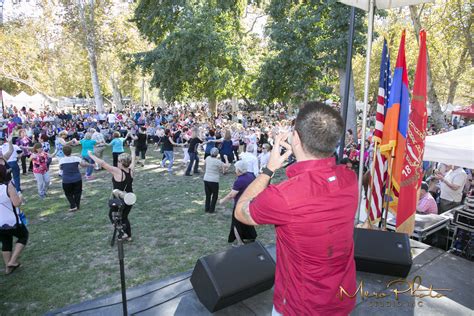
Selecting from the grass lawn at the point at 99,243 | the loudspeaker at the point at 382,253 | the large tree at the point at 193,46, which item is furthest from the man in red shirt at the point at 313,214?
the large tree at the point at 193,46

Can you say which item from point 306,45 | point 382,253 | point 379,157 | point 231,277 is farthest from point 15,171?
point 306,45

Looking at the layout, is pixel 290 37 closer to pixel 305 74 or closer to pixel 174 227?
pixel 305 74

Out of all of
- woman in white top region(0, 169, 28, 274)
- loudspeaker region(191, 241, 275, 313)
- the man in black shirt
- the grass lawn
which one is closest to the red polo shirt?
loudspeaker region(191, 241, 275, 313)

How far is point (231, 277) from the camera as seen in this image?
11.8 ft

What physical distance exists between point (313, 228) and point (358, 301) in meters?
2.36

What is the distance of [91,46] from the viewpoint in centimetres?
2469

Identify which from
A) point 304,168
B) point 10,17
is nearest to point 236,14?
point 10,17

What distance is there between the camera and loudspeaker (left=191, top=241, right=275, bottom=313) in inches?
137

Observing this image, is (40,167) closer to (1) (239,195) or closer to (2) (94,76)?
(1) (239,195)

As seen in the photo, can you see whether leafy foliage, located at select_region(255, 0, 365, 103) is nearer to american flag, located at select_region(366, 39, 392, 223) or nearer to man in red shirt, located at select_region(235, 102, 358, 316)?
american flag, located at select_region(366, 39, 392, 223)

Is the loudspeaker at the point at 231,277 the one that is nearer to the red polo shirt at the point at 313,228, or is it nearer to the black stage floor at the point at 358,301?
the black stage floor at the point at 358,301

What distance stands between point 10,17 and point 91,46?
9617 millimetres

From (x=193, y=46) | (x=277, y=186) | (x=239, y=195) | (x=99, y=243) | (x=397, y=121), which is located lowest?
(x=99, y=243)

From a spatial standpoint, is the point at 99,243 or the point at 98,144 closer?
the point at 99,243
